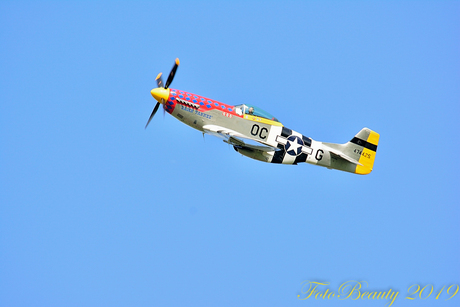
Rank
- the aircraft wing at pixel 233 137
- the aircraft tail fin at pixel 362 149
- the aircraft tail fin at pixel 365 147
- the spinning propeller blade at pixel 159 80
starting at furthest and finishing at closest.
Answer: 1. the aircraft tail fin at pixel 365 147
2. the aircraft tail fin at pixel 362 149
3. the spinning propeller blade at pixel 159 80
4. the aircraft wing at pixel 233 137

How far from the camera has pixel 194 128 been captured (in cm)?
2498

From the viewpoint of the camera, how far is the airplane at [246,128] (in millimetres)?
24453

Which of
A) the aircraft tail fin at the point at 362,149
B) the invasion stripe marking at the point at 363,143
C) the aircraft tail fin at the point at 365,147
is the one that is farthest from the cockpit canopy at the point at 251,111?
the invasion stripe marking at the point at 363,143

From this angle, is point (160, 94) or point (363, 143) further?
point (363, 143)

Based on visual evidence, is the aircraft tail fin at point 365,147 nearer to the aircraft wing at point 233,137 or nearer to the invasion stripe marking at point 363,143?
the invasion stripe marking at point 363,143

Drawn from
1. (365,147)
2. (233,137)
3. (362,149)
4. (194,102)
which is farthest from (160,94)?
(365,147)

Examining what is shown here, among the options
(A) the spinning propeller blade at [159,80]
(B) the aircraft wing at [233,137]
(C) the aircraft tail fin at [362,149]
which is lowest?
(B) the aircraft wing at [233,137]

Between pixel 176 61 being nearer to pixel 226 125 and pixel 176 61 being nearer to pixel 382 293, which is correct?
pixel 226 125

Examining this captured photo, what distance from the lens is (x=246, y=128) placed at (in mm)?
25031

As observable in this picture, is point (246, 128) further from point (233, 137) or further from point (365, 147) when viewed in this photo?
point (365, 147)

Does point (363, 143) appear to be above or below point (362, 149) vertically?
above

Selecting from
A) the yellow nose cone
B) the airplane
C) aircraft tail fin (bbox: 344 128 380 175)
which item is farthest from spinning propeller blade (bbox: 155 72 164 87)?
aircraft tail fin (bbox: 344 128 380 175)

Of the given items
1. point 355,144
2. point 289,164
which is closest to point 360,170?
point 355,144

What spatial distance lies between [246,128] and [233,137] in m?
1.25
